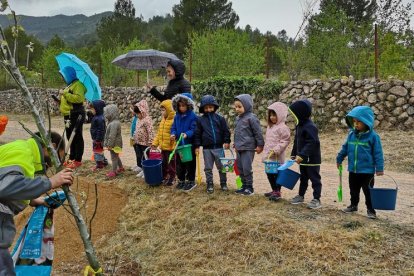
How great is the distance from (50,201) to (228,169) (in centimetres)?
259

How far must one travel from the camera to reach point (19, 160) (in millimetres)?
2717

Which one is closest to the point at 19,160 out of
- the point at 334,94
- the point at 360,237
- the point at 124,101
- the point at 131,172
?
the point at 360,237

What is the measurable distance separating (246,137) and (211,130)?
0.48 metres

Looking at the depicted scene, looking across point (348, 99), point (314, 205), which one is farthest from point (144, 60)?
point (348, 99)

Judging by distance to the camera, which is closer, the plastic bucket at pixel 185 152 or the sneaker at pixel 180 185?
the plastic bucket at pixel 185 152

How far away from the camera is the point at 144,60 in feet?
27.5

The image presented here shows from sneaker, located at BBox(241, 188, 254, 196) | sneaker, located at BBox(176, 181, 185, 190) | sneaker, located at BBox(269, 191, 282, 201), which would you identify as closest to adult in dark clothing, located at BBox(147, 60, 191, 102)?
sneaker, located at BBox(176, 181, 185, 190)

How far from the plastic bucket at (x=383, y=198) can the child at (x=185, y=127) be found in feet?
7.96

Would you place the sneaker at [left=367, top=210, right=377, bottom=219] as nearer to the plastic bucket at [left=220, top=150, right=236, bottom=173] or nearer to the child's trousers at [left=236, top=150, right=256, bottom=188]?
the child's trousers at [left=236, top=150, right=256, bottom=188]

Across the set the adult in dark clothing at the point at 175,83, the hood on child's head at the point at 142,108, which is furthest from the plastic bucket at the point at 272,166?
the hood on child's head at the point at 142,108

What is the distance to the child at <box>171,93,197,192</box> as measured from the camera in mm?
5852

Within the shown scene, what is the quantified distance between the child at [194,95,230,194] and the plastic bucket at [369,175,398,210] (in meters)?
1.93

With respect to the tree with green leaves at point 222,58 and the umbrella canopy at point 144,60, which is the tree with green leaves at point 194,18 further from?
the umbrella canopy at point 144,60

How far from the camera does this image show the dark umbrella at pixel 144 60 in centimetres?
814
